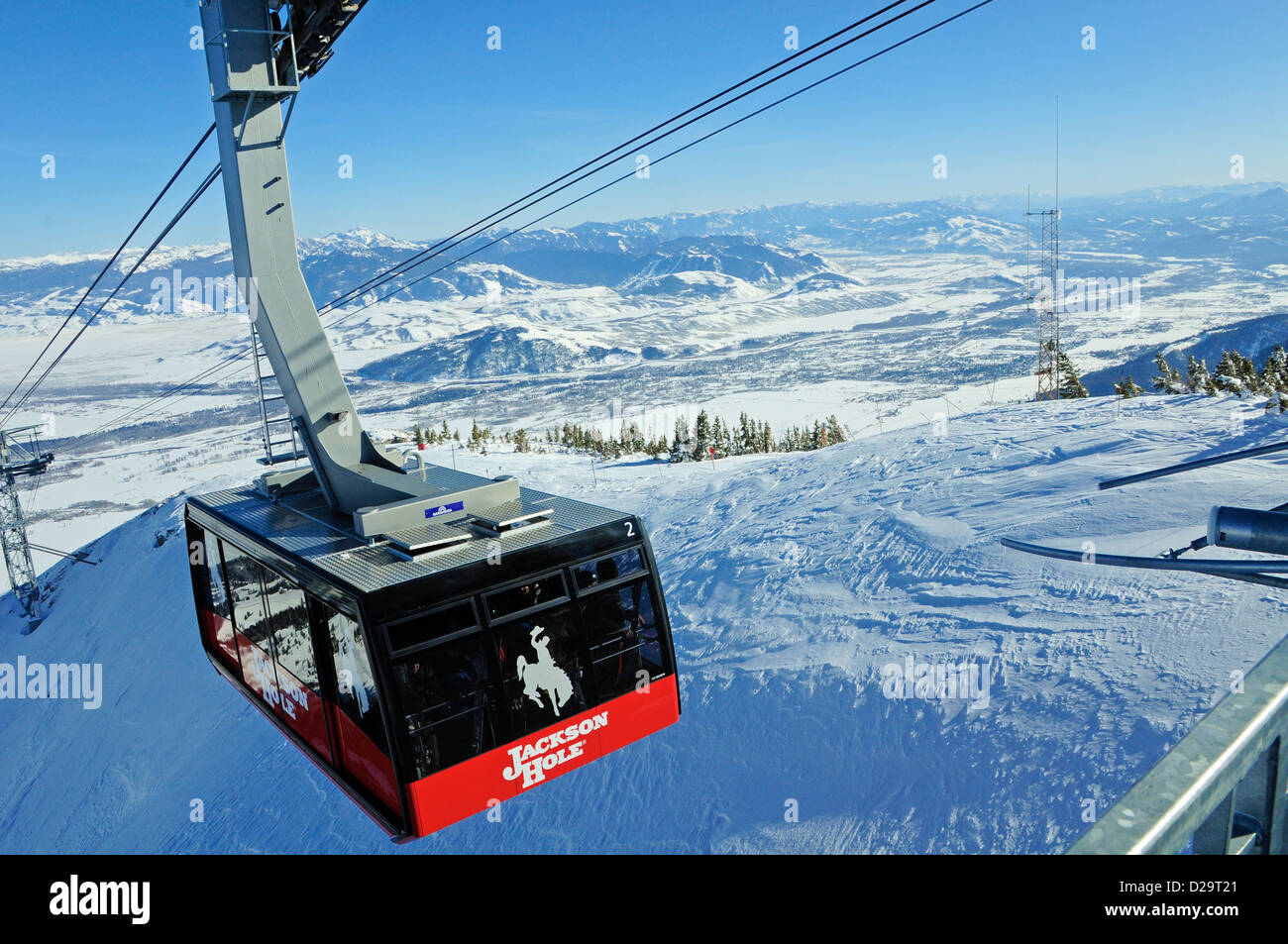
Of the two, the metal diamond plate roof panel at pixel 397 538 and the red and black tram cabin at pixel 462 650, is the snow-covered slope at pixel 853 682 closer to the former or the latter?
the red and black tram cabin at pixel 462 650

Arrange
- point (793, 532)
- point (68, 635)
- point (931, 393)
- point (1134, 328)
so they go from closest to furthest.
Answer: point (793, 532)
point (68, 635)
point (931, 393)
point (1134, 328)

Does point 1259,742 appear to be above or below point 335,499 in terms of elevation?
above

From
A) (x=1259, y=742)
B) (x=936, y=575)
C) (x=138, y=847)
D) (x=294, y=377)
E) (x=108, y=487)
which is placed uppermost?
(x=294, y=377)

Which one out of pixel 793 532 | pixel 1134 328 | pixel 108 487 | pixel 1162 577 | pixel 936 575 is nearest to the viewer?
pixel 1162 577

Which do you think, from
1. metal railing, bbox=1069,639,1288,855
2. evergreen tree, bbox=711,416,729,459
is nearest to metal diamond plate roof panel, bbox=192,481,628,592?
metal railing, bbox=1069,639,1288,855
